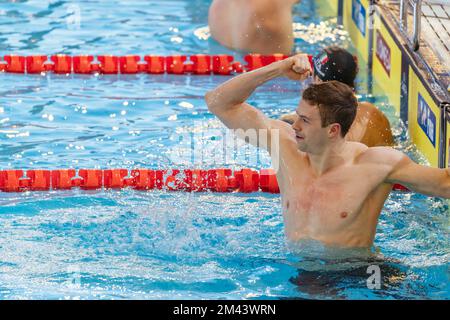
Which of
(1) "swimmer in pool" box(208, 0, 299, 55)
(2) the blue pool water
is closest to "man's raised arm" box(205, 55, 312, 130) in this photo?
(2) the blue pool water

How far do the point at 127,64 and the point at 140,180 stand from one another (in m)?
1.79

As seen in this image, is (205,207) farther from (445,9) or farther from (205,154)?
(445,9)

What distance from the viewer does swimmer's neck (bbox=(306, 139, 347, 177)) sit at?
3.69 metres

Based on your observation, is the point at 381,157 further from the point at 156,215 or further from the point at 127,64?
the point at 127,64

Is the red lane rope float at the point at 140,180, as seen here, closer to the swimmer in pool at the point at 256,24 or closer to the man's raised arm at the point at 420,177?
the man's raised arm at the point at 420,177

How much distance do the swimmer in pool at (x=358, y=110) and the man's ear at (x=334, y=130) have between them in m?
0.68

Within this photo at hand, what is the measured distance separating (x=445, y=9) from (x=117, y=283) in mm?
3136

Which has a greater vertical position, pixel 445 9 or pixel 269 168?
pixel 445 9

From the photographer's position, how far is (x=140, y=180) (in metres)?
4.89

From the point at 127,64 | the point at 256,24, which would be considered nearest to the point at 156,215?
the point at 127,64

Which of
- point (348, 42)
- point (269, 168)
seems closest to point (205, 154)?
point (269, 168)

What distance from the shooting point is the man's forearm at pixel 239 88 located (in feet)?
12.1

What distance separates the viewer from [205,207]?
470cm

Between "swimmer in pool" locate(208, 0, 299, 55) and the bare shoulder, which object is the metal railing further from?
the bare shoulder
